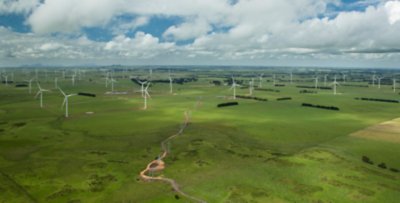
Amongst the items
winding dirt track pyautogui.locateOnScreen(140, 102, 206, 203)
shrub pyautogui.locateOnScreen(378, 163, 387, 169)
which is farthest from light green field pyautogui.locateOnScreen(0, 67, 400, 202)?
winding dirt track pyautogui.locateOnScreen(140, 102, 206, 203)

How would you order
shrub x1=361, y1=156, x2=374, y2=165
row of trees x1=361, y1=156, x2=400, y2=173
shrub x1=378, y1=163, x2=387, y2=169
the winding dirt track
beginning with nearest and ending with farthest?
the winding dirt track
row of trees x1=361, y1=156, x2=400, y2=173
shrub x1=378, y1=163, x2=387, y2=169
shrub x1=361, y1=156, x2=374, y2=165

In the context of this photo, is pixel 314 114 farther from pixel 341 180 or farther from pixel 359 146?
pixel 341 180

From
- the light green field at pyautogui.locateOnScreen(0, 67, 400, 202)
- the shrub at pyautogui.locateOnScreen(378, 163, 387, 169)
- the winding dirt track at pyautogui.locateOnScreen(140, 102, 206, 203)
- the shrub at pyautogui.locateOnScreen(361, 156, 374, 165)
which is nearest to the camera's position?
the light green field at pyautogui.locateOnScreen(0, 67, 400, 202)

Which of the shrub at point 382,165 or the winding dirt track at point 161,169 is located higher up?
the shrub at point 382,165

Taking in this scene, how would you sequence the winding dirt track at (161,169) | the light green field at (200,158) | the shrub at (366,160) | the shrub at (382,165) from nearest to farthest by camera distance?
1. the light green field at (200,158)
2. the winding dirt track at (161,169)
3. the shrub at (382,165)
4. the shrub at (366,160)

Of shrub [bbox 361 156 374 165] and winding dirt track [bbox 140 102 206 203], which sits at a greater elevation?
shrub [bbox 361 156 374 165]

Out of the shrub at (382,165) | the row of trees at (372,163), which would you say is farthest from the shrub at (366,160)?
the shrub at (382,165)

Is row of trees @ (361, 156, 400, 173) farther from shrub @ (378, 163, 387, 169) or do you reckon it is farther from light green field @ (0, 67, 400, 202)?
light green field @ (0, 67, 400, 202)

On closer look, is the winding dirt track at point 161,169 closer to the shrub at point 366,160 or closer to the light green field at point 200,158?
the light green field at point 200,158

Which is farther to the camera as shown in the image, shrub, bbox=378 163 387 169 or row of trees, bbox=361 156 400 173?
shrub, bbox=378 163 387 169
